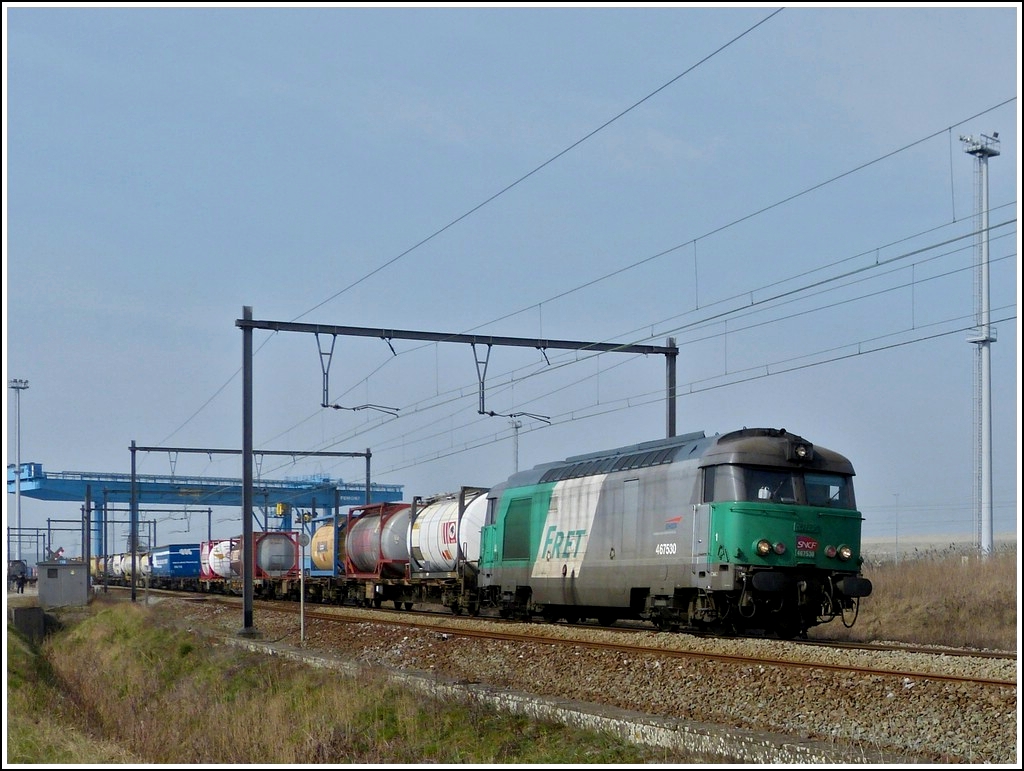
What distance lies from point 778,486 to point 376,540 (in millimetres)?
20634

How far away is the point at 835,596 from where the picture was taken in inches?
801

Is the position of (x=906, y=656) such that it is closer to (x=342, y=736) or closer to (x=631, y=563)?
(x=631, y=563)

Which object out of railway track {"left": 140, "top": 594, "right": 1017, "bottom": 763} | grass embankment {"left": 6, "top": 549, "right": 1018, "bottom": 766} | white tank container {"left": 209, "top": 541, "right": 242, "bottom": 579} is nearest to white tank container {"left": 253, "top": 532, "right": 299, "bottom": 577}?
white tank container {"left": 209, "top": 541, "right": 242, "bottom": 579}

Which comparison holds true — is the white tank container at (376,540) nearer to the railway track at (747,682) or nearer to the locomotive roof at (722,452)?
the railway track at (747,682)

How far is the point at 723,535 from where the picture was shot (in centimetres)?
1970

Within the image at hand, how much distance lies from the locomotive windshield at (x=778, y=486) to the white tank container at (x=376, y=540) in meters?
18.0

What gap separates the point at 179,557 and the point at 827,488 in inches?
2421

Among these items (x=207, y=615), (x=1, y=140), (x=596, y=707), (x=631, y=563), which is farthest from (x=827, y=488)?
(x=207, y=615)

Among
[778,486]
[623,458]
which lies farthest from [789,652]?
[623,458]

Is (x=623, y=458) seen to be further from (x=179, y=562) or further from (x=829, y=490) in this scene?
(x=179, y=562)

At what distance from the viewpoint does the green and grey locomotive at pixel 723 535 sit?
64.7ft

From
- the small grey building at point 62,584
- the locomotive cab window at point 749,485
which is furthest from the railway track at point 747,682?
the small grey building at point 62,584

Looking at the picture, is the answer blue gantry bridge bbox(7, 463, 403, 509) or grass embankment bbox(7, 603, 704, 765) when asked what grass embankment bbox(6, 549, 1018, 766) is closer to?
grass embankment bbox(7, 603, 704, 765)

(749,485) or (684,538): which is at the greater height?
(749,485)
